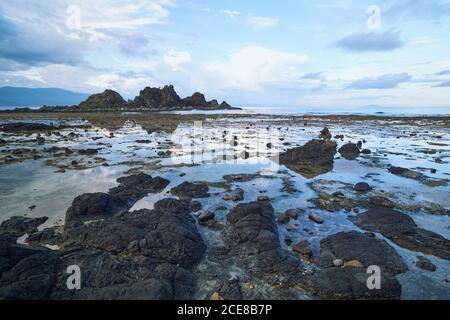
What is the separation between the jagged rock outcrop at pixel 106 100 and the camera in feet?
489

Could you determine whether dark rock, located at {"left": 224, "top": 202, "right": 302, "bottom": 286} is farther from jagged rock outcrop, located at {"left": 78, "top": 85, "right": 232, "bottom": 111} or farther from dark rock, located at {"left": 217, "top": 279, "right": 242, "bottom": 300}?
jagged rock outcrop, located at {"left": 78, "top": 85, "right": 232, "bottom": 111}

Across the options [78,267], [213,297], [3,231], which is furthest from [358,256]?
[3,231]

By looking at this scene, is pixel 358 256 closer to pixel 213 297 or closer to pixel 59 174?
pixel 213 297

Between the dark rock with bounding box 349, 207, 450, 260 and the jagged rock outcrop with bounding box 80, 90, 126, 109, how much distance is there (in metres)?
151

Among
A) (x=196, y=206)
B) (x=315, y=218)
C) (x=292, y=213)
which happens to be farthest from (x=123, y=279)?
(x=315, y=218)

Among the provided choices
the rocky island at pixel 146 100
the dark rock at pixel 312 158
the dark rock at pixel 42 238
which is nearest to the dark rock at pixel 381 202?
the dark rock at pixel 312 158

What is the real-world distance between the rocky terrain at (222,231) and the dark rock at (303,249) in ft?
0.18

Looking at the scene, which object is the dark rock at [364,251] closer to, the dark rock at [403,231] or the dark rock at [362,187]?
the dark rock at [403,231]

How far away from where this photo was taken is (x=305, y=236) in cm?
1165

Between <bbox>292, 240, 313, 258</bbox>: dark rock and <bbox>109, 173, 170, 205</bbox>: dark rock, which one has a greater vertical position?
<bbox>109, 173, 170, 205</bbox>: dark rock

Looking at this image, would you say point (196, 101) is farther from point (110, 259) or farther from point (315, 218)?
point (110, 259)

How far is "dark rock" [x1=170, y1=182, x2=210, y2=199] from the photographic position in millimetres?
16219

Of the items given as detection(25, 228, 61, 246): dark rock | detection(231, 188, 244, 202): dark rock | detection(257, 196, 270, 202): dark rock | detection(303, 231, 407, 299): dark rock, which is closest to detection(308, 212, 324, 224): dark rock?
detection(303, 231, 407, 299): dark rock

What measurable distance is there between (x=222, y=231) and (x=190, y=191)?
5131mm
